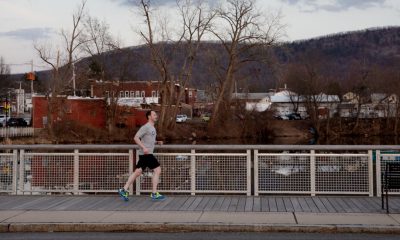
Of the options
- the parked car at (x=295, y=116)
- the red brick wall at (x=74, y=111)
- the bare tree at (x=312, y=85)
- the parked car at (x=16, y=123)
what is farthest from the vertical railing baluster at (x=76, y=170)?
the parked car at (x=295, y=116)

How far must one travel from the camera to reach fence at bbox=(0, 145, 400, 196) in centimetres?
1371

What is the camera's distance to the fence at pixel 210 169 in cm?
1371

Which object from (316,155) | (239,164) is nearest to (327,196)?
(316,155)

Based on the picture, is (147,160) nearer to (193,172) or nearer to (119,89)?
(193,172)

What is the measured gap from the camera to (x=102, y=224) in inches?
415

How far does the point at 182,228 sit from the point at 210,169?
12.6 ft

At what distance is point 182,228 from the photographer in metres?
10.4

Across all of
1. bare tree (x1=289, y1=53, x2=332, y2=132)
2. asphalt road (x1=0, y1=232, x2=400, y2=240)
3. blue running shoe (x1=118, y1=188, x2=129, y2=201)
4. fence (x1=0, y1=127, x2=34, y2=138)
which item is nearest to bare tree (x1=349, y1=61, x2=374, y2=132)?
bare tree (x1=289, y1=53, x2=332, y2=132)

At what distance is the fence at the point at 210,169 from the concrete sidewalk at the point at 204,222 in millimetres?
2478

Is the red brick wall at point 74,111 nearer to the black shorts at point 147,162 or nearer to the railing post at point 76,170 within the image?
the railing post at point 76,170

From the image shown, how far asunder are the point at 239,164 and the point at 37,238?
5.68m

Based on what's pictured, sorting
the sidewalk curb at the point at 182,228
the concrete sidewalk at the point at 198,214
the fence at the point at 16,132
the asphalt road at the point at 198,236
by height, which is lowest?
the asphalt road at the point at 198,236

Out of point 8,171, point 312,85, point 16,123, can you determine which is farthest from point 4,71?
point 8,171

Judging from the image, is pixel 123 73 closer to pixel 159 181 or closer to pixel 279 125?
pixel 279 125
